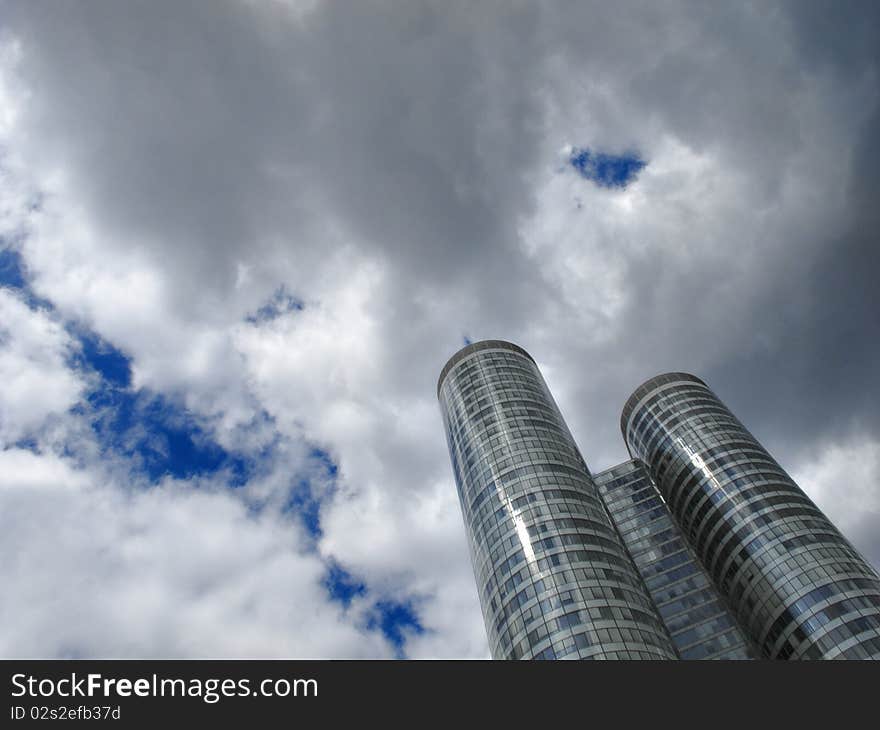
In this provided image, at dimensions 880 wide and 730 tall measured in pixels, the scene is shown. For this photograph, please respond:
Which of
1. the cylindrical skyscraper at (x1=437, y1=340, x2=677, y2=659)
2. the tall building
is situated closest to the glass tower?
the tall building

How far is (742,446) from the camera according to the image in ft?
400

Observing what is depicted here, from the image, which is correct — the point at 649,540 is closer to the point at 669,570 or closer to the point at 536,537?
the point at 669,570

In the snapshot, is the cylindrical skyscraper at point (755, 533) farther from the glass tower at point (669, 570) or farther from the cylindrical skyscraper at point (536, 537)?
the cylindrical skyscraper at point (536, 537)

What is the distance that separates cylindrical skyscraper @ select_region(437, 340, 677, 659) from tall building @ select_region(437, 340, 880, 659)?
25 cm

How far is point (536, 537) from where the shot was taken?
95.1 meters

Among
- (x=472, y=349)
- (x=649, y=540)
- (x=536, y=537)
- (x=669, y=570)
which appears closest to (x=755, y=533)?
(x=669, y=570)

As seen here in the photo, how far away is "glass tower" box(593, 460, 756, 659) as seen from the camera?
98312 millimetres

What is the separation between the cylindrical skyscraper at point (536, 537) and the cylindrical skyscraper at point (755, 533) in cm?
2173

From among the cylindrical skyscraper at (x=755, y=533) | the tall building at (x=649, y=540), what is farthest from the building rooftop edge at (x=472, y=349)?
the cylindrical skyscraper at (x=755, y=533)

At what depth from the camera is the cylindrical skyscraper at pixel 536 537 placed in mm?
81625
